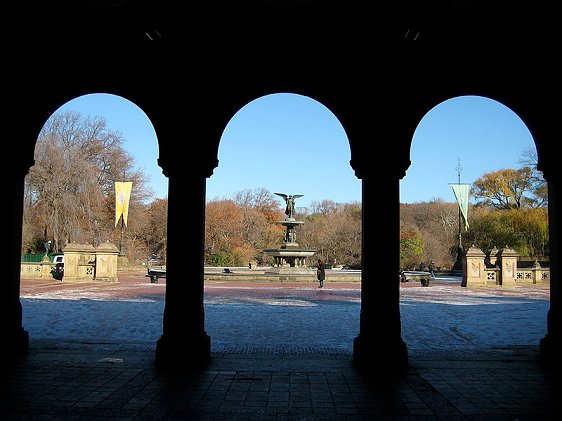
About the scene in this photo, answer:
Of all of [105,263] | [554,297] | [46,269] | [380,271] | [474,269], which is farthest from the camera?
[46,269]

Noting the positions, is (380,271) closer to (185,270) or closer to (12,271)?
(185,270)

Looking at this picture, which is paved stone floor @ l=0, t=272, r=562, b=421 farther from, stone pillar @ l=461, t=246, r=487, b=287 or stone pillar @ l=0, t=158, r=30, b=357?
stone pillar @ l=461, t=246, r=487, b=287

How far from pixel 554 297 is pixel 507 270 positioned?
22.5 m

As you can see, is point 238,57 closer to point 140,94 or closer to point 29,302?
point 140,94

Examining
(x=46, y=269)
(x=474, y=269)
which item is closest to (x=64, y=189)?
(x=46, y=269)

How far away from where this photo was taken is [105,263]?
28.1 metres

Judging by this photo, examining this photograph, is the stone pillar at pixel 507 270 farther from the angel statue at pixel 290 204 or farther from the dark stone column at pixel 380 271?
the dark stone column at pixel 380 271

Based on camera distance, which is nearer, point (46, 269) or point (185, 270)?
point (185, 270)

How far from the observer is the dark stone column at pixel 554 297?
7.71m

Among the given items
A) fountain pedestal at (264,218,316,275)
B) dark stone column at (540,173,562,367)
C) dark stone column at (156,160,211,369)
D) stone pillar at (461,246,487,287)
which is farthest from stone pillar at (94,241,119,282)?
dark stone column at (540,173,562,367)

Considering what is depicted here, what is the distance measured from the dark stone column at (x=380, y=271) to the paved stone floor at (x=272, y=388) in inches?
17.6

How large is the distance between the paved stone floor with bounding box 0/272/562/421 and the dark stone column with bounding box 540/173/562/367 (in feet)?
0.89

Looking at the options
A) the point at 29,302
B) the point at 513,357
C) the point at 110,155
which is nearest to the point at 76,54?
the point at 513,357

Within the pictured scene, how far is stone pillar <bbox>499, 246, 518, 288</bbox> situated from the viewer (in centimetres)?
2866
